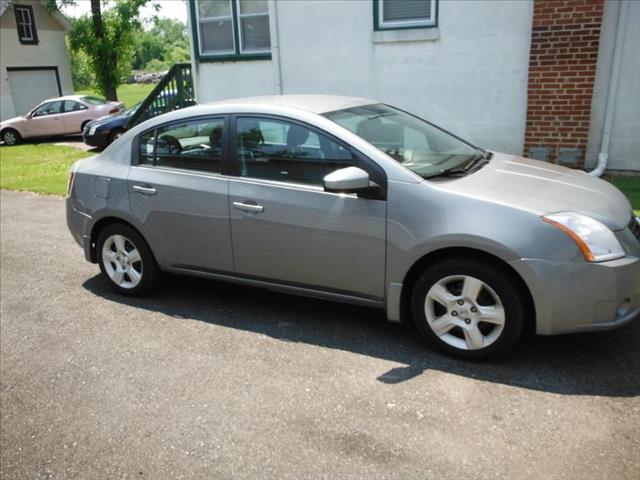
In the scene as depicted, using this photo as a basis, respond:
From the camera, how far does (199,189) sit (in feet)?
15.5

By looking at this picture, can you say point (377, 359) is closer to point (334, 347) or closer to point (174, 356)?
point (334, 347)

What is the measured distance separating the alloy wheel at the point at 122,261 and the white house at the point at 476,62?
19.7ft

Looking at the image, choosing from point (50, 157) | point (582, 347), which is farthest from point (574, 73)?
point (50, 157)

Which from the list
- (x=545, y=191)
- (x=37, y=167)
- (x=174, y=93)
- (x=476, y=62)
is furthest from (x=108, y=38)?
(x=545, y=191)

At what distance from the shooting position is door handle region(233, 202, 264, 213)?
4438 mm

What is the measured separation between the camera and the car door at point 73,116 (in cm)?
Result: 2038

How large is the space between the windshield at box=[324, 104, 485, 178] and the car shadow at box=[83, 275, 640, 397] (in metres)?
1.24

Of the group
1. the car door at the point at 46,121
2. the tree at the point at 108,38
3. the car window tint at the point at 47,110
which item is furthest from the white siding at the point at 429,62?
the tree at the point at 108,38

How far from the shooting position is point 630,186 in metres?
8.07

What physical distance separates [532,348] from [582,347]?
326 millimetres

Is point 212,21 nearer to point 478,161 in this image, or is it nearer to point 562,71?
point 562,71

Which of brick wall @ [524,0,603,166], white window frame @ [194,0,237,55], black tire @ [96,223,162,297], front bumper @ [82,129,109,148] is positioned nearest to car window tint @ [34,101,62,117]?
front bumper @ [82,129,109,148]

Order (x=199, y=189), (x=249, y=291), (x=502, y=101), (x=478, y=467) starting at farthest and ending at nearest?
(x=502, y=101) → (x=249, y=291) → (x=199, y=189) → (x=478, y=467)

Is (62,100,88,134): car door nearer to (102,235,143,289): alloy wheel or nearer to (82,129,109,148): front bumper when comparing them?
(82,129,109,148): front bumper
